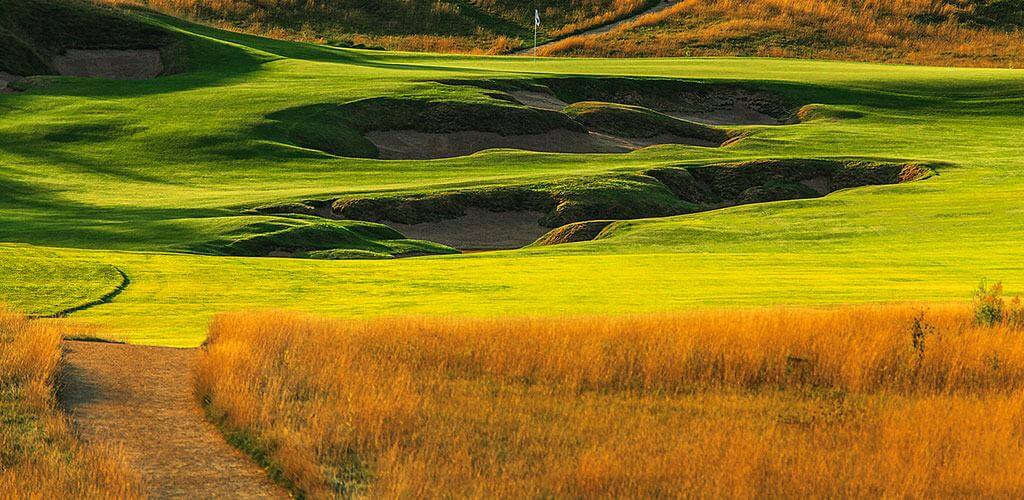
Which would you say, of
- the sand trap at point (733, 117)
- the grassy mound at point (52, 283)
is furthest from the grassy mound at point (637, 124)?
the grassy mound at point (52, 283)

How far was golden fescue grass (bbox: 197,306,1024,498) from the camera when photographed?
9.11m

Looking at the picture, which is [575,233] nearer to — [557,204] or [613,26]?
[557,204]

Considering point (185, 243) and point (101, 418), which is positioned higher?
point (101, 418)

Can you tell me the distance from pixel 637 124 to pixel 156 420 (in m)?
50.8

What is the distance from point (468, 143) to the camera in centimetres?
5603

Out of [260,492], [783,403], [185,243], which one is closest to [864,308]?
[783,403]

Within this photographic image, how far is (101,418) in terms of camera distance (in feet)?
36.0

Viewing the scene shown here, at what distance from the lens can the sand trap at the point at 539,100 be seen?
200 feet

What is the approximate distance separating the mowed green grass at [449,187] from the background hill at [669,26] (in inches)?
529

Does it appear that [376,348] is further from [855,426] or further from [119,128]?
[119,128]

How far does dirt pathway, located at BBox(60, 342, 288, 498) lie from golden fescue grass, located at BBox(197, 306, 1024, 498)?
12.3 inches

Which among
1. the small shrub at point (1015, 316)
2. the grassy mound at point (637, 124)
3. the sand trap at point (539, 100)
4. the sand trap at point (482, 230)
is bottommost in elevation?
the sand trap at point (482, 230)

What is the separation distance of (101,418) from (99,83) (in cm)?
5919

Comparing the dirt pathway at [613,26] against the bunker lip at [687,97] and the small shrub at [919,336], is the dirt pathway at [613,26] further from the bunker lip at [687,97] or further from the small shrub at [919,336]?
the small shrub at [919,336]
